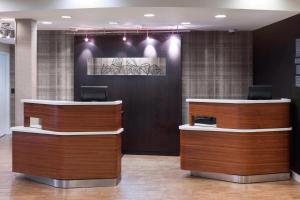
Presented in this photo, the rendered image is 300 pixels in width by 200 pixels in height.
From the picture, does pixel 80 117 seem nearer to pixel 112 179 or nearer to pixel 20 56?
pixel 112 179

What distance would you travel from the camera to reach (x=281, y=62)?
7.75 meters

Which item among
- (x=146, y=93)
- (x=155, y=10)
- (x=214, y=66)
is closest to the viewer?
(x=155, y=10)

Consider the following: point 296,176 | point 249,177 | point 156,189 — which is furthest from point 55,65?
point 296,176

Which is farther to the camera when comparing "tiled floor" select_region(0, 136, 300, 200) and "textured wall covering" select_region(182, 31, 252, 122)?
"textured wall covering" select_region(182, 31, 252, 122)

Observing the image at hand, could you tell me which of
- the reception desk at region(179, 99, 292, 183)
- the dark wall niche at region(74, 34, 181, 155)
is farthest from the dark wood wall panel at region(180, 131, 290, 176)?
the dark wall niche at region(74, 34, 181, 155)

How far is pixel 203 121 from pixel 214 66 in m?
2.42

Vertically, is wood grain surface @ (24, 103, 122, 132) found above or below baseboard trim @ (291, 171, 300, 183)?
above

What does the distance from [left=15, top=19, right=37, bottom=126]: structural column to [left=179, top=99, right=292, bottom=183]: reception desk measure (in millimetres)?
2907

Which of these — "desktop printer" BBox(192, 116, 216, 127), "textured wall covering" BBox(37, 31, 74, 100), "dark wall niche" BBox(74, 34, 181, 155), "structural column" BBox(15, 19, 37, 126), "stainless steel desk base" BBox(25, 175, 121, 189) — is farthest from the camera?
"textured wall covering" BBox(37, 31, 74, 100)

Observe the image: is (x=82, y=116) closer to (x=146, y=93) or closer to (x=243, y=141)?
(x=243, y=141)

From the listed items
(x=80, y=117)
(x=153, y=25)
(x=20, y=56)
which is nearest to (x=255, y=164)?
(x=80, y=117)

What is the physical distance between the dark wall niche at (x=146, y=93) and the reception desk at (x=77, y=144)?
2839 millimetres

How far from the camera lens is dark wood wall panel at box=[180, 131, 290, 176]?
270 inches

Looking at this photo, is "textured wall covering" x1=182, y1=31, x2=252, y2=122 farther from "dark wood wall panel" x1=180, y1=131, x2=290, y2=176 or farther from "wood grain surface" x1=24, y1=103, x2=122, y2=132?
"wood grain surface" x1=24, y1=103, x2=122, y2=132
